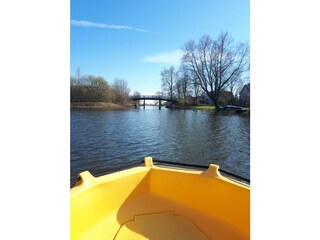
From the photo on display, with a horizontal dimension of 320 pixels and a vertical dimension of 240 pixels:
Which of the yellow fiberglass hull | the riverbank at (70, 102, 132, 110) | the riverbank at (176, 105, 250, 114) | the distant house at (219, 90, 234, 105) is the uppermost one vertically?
the distant house at (219, 90, 234, 105)

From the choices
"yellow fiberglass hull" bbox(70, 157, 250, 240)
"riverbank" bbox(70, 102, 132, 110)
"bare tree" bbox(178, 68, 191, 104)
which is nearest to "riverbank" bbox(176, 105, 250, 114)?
"bare tree" bbox(178, 68, 191, 104)

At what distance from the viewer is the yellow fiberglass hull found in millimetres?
1448

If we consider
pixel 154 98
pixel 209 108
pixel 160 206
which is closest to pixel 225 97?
pixel 209 108

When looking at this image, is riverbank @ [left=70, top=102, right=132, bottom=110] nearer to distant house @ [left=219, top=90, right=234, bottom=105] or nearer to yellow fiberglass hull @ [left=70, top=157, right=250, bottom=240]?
distant house @ [left=219, top=90, right=234, bottom=105]

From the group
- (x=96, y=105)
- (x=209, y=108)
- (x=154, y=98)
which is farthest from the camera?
(x=154, y=98)

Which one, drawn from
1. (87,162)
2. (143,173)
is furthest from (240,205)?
(87,162)

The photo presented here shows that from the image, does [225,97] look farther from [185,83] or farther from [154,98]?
[154,98]

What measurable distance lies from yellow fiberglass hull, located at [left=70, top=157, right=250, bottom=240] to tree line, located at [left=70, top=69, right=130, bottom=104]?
78.7ft

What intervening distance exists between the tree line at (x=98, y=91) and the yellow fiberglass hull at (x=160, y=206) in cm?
2398

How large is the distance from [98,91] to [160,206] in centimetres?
2734

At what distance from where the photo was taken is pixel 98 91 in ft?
90.9
